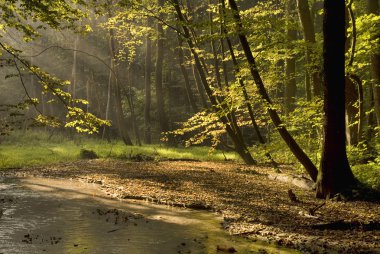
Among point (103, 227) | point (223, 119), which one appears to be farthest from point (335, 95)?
point (223, 119)

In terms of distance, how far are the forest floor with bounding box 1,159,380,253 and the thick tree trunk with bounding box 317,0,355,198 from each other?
85 centimetres

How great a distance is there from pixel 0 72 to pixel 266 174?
45.0 m

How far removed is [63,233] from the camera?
23.4 feet

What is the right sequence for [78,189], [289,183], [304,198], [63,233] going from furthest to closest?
[289,183]
[78,189]
[304,198]
[63,233]

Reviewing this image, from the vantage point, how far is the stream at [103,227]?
249 inches

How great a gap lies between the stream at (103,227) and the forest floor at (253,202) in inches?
21.8

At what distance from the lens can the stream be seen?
633 cm

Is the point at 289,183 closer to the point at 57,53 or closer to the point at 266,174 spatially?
the point at 266,174

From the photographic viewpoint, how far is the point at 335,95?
31.6 ft

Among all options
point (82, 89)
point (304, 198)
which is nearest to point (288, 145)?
point (304, 198)

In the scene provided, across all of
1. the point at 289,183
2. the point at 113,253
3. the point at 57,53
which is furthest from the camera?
the point at 57,53

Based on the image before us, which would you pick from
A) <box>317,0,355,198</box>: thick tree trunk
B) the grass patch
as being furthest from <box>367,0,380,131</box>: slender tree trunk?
<box>317,0,355,198</box>: thick tree trunk

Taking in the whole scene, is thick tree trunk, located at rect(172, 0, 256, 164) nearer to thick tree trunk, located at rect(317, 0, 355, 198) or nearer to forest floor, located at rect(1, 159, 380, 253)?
forest floor, located at rect(1, 159, 380, 253)

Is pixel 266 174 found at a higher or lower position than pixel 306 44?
lower
